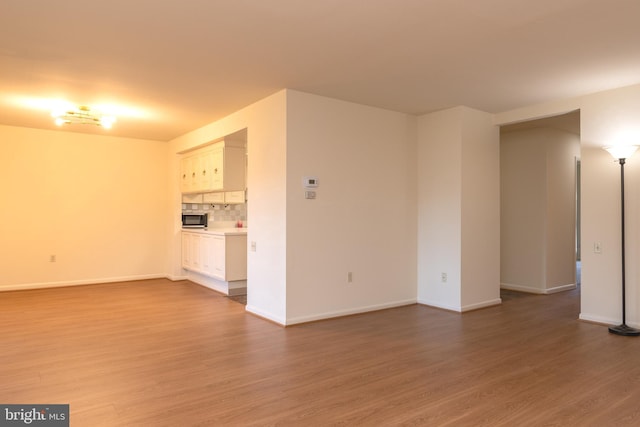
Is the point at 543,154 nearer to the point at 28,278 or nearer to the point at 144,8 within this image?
the point at 144,8

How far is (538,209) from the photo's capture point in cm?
640

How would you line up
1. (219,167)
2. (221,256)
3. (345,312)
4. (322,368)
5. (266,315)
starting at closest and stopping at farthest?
(322,368)
(266,315)
(345,312)
(221,256)
(219,167)

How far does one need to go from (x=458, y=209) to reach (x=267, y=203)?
2340 millimetres

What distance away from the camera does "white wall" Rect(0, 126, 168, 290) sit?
21.5 ft

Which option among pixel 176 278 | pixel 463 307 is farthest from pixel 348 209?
pixel 176 278

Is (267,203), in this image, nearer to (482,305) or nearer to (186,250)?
(482,305)

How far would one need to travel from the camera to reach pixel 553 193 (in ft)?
21.1

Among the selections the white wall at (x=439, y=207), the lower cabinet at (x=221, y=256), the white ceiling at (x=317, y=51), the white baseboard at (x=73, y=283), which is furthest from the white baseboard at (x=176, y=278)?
the white wall at (x=439, y=207)

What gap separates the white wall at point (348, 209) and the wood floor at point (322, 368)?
0.35 metres

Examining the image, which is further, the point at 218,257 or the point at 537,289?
the point at 537,289

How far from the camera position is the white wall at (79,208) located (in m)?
6.56

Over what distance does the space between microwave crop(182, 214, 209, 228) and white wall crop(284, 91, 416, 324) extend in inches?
137

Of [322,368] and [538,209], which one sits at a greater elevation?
[538,209]

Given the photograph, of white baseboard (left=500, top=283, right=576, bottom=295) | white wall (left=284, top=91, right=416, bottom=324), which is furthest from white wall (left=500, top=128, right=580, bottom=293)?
white wall (left=284, top=91, right=416, bottom=324)
